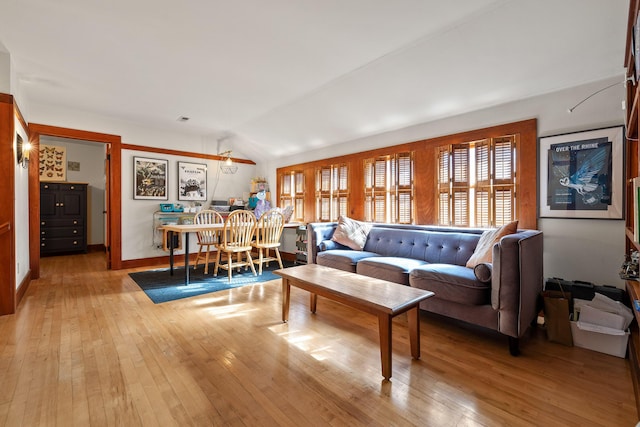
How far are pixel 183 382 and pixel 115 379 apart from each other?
437 millimetres

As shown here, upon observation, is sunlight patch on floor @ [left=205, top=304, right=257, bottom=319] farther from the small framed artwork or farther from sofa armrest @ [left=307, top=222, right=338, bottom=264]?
the small framed artwork

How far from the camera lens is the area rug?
11.4 feet

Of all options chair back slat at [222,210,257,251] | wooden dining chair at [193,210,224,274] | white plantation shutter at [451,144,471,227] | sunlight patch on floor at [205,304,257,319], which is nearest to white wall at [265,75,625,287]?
white plantation shutter at [451,144,471,227]

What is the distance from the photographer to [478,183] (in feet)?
10.6

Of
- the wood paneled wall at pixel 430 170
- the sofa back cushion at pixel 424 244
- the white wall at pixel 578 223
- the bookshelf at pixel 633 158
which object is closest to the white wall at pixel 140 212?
the wood paneled wall at pixel 430 170

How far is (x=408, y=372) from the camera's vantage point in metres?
1.84

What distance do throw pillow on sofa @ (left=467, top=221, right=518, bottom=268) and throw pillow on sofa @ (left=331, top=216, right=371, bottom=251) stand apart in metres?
1.52

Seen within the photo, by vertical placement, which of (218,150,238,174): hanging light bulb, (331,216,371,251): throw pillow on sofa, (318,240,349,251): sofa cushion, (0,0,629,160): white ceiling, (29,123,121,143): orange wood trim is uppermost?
(0,0,629,160): white ceiling

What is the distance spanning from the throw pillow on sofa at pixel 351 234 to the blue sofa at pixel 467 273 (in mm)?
321

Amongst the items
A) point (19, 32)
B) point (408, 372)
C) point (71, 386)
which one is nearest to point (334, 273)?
point (408, 372)

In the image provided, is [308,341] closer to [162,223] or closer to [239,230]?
[239,230]

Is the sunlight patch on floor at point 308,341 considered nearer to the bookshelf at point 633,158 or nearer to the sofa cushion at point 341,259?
the sofa cushion at point 341,259

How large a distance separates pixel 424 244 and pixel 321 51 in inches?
93.9

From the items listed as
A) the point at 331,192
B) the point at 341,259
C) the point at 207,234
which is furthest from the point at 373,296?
the point at 207,234
